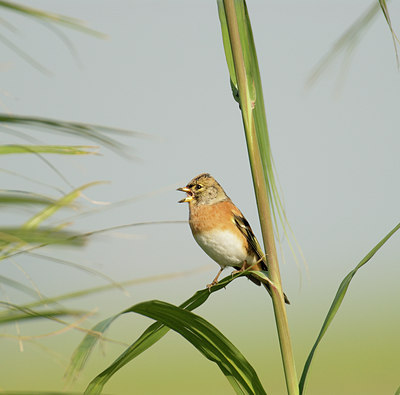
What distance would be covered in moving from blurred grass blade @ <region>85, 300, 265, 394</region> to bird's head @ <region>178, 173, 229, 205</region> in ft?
5.27

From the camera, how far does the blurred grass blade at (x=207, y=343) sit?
4.69 feet

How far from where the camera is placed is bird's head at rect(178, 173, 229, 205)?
3.17m

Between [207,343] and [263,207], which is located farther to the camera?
[207,343]

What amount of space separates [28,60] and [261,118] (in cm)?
69

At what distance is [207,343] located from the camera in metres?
1.55

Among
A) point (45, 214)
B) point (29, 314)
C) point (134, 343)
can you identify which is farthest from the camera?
point (134, 343)

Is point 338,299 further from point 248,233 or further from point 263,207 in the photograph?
point 248,233

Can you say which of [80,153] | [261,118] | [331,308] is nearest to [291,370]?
[331,308]

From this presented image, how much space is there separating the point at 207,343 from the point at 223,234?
1.38 metres

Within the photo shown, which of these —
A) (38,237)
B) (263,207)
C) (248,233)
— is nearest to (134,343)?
(263,207)

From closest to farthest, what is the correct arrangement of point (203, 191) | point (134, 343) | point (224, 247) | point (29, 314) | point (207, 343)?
1. point (29, 314)
2. point (134, 343)
3. point (207, 343)
4. point (224, 247)
5. point (203, 191)

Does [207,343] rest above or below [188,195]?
below

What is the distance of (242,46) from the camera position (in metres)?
1.59

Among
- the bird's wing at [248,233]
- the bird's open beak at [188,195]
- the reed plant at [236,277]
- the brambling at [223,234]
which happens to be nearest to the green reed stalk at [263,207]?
the reed plant at [236,277]
